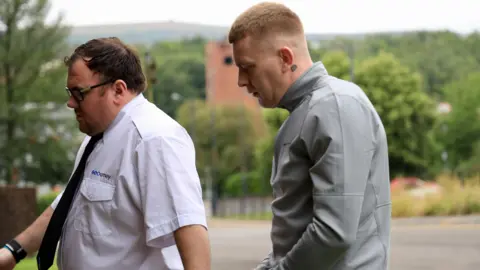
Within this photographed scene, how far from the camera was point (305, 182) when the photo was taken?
2.82 meters

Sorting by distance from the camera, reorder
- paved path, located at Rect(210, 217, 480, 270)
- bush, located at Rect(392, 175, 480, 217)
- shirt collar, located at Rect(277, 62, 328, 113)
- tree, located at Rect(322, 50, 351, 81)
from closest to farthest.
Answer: shirt collar, located at Rect(277, 62, 328, 113)
paved path, located at Rect(210, 217, 480, 270)
bush, located at Rect(392, 175, 480, 217)
tree, located at Rect(322, 50, 351, 81)

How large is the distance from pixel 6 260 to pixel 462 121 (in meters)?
92.4

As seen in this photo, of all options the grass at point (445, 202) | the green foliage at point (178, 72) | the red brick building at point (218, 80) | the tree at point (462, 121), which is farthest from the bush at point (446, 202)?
the red brick building at point (218, 80)

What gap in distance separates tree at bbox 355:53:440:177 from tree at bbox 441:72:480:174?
12.5m

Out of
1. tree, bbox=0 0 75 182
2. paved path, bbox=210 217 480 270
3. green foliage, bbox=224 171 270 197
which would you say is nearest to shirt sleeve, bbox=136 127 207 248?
paved path, bbox=210 217 480 270

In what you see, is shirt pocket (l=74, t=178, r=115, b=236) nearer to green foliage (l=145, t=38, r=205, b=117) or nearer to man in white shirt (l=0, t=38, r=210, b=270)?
man in white shirt (l=0, t=38, r=210, b=270)

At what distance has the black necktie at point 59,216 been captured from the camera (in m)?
3.42

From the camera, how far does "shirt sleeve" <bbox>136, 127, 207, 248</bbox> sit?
3225mm

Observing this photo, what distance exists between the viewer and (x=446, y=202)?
36781mm

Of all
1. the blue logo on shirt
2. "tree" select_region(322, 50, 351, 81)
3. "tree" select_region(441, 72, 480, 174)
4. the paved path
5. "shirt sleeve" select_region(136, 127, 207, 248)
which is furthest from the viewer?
"tree" select_region(441, 72, 480, 174)

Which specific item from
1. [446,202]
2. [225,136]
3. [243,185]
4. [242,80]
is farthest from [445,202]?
[225,136]

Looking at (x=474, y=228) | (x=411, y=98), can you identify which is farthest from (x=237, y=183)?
(x=474, y=228)

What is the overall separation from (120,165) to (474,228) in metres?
26.2

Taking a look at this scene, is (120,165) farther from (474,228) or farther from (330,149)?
(474,228)
